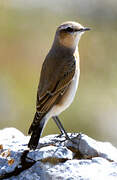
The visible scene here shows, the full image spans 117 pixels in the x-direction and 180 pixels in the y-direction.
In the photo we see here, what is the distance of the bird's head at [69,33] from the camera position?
984cm

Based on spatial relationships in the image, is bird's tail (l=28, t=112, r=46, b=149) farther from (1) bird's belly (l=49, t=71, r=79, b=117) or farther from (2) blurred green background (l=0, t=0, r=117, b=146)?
(2) blurred green background (l=0, t=0, r=117, b=146)

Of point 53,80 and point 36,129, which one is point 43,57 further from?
point 36,129

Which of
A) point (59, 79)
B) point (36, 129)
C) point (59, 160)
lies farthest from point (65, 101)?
point (59, 160)

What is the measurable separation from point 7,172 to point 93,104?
26.0 ft

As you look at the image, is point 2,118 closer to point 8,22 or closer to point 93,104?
point 93,104

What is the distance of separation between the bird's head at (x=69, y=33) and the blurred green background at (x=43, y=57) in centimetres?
451

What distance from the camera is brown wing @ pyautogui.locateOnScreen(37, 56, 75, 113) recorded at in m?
8.98

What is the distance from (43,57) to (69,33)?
21.1ft

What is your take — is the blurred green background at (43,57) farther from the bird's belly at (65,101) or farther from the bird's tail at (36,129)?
the bird's tail at (36,129)

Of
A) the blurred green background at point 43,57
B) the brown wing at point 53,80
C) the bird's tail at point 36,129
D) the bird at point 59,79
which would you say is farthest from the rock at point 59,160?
the blurred green background at point 43,57

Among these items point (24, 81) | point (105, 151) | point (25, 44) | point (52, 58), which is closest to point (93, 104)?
point (24, 81)

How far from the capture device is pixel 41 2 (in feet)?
64.6

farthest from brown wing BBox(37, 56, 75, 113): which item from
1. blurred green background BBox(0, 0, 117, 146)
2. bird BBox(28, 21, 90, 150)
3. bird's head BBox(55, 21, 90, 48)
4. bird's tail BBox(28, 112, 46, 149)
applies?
blurred green background BBox(0, 0, 117, 146)

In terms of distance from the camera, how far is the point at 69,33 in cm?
989
